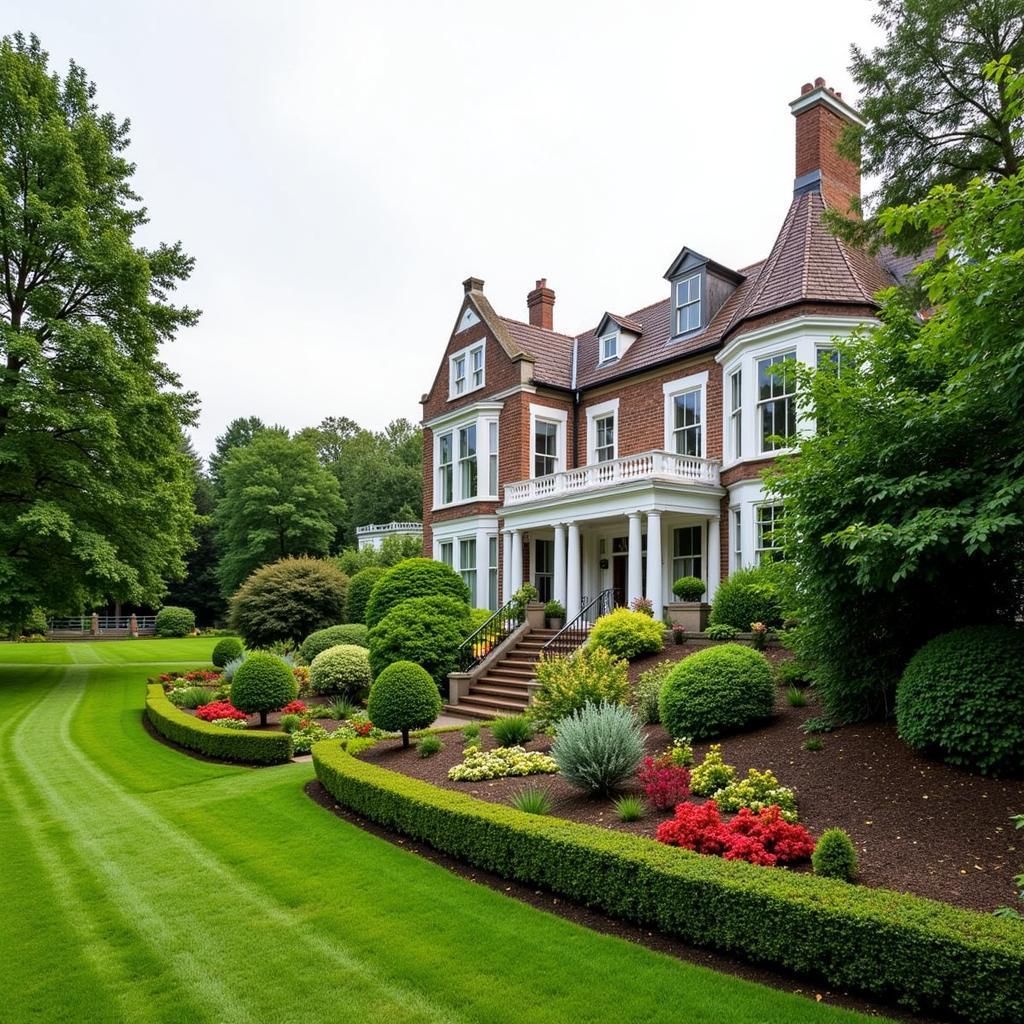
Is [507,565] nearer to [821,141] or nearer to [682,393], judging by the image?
[682,393]

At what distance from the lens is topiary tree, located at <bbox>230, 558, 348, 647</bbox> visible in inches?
886

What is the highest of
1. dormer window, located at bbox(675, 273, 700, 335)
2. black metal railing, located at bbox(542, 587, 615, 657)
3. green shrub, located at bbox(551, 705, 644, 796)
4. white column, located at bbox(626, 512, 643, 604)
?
dormer window, located at bbox(675, 273, 700, 335)

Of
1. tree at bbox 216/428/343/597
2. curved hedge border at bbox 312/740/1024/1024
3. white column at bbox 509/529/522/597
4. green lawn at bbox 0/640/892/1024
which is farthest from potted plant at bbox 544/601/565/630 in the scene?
tree at bbox 216/428/343/597

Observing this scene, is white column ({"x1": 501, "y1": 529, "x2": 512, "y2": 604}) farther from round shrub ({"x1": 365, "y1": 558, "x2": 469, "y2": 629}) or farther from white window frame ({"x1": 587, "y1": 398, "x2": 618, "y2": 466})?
white window frame ({"x1": 587, "y1": 398, "x2": 618, "y2": 466})

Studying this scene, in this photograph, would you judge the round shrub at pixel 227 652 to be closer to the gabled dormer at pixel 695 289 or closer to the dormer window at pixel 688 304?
the gabled dormer at pixel 695 289

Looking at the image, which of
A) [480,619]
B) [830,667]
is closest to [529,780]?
[830,667]

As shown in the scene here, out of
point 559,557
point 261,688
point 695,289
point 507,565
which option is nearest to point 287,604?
point 507,565

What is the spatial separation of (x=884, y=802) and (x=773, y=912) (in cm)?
264

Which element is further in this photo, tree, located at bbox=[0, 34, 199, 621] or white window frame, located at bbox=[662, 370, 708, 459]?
tree, located at bbox=[0, 34, 199, 621]

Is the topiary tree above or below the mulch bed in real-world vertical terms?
above

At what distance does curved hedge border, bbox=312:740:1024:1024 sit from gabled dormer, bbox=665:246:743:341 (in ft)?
53.1

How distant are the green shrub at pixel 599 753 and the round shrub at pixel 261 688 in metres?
7.59

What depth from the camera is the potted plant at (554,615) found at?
61.0ft

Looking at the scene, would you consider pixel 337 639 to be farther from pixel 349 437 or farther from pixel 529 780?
pixel 349 437
